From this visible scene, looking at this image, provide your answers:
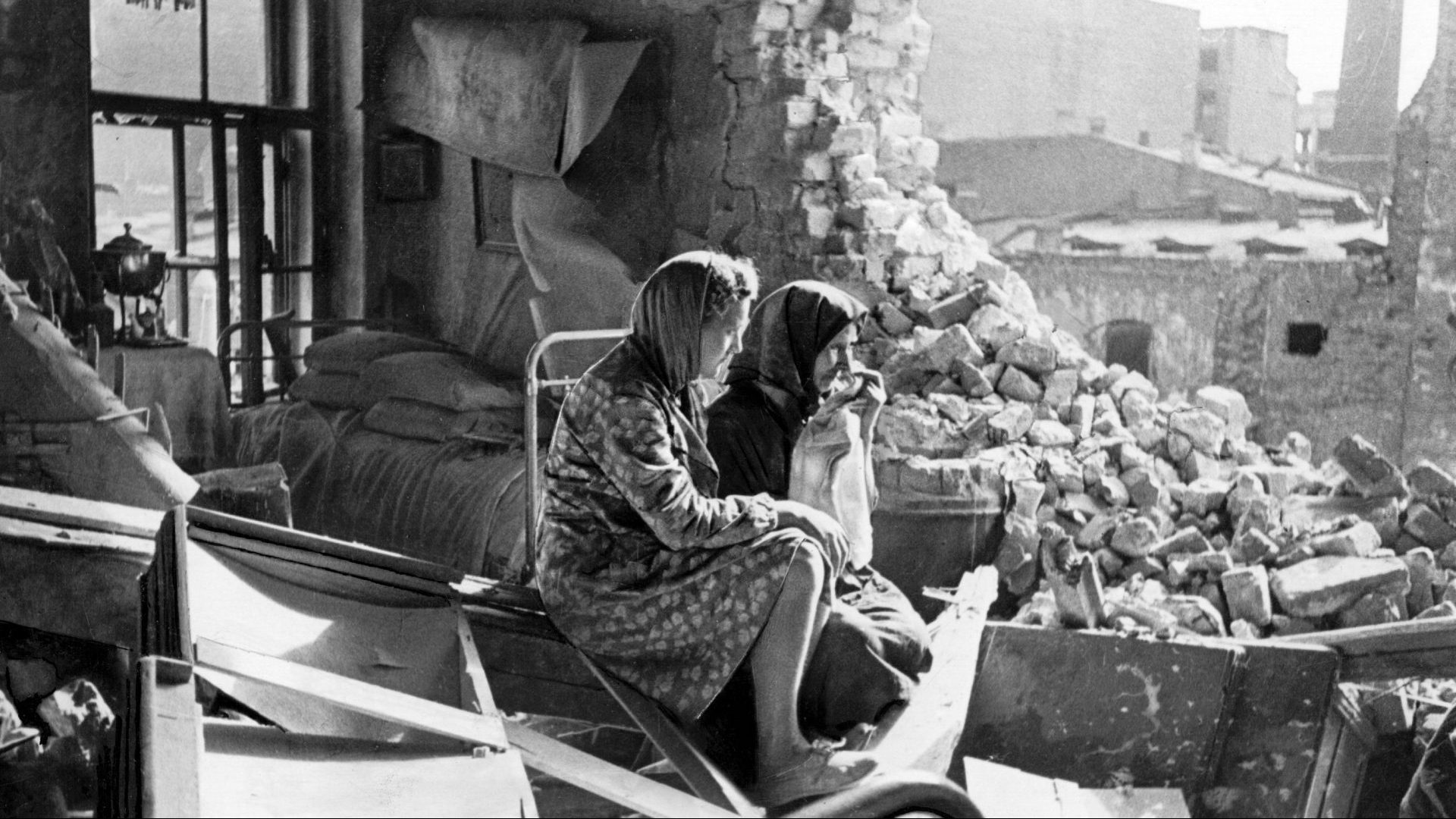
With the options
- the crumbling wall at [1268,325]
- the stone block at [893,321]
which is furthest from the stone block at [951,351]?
the crumbling wall at [1268,325]

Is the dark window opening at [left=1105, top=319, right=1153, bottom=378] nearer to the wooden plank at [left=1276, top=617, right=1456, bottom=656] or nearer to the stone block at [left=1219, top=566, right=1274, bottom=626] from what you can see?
the stone block at [left=1219, top=566, right=1274, bottom=626]

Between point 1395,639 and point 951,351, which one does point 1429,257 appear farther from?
point 1395,639

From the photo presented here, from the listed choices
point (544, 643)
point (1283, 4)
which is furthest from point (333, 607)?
point (1283, 4)

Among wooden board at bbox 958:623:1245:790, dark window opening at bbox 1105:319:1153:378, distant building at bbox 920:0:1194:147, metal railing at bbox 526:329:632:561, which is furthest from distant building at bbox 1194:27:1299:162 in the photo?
wooden board at bbox 958:623:1245:790

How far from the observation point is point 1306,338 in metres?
13.3

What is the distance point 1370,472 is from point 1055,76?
31.7ft

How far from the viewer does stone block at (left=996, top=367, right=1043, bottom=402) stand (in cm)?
678

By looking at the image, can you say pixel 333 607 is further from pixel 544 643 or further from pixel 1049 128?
pixel 1049 128

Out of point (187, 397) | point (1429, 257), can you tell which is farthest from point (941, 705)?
point (1429, 257)

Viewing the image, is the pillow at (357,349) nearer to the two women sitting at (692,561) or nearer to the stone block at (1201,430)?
the stone block at (1201,430)

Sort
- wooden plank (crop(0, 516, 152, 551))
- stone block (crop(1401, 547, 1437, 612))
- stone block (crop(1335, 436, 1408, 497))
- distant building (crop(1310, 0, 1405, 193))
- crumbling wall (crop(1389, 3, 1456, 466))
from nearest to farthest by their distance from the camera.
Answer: wooden plank (crop(0, 516, 152, 551)) → stone block (crop(1401, 547, 1437, 612)) → stone block (crop(1335, 436, 1408, 497)) → distant building (crop(1310, 0, 1405, 193)) → crumbling wall (crop(1389, 3, 1456, 466))

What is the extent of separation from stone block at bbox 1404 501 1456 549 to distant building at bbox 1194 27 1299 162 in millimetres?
6192

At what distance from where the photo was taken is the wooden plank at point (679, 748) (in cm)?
277

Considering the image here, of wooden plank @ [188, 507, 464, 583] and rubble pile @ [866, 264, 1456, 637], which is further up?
wooden plank @ [188, 507, 464, 583]
